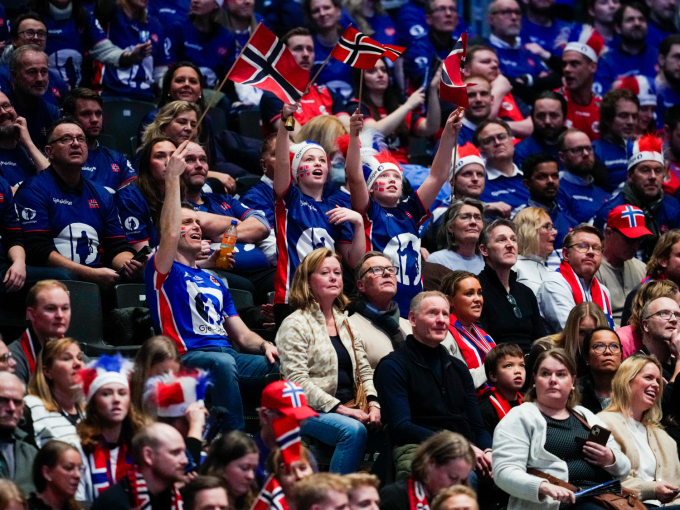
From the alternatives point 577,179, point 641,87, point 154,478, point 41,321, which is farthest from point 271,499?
point 641,87

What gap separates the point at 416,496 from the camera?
4.88 m

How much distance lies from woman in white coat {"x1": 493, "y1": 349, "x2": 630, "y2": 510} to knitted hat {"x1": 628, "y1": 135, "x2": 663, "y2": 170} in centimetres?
357

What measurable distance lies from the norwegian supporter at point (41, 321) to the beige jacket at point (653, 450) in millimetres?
2685

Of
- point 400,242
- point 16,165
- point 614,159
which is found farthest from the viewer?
point 614,159

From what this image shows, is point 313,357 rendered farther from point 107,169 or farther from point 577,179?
point 577,179

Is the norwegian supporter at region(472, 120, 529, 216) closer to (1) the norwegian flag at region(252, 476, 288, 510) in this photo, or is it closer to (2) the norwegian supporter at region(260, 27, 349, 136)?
(2) the norwegian supporter at region(260, 27, 349, 136)

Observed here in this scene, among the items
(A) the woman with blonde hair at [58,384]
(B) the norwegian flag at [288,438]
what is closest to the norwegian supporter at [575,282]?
(B) the norwegian flag at [288,438]

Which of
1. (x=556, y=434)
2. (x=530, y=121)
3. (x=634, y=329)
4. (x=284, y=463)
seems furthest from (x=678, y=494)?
(x=530, y=121)

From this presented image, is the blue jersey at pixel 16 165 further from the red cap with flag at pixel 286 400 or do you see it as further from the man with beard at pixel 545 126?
the man with beard at pixel 545 126

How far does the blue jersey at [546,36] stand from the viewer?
38.7ft

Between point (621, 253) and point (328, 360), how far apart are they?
9.34ft

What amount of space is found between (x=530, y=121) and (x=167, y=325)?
199 inches

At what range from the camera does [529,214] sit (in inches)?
294

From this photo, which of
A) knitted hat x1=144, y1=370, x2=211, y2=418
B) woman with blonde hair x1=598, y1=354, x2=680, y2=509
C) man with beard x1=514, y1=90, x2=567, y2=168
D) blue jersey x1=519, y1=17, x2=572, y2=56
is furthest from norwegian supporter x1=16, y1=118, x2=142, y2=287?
blue jersey x1=519, y1=17, x2=572, y2=56
